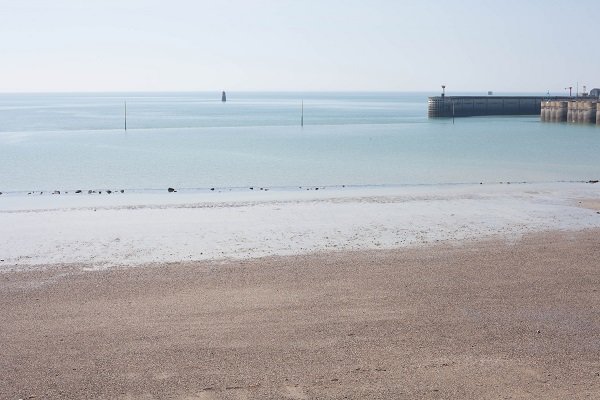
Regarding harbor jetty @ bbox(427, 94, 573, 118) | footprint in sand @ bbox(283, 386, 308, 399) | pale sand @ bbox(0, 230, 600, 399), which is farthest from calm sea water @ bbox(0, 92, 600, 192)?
footprint in sand @ bbox(283, 386, 308, 399)

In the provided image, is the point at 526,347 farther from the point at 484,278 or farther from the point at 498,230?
the point at 498,230

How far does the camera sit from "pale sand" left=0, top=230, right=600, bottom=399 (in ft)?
26.8

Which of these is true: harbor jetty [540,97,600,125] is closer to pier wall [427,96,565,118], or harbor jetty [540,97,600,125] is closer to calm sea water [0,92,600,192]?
calm sea water [0,92,600,192]

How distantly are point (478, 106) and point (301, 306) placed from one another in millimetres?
92152

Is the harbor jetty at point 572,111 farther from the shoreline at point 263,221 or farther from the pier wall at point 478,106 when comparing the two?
the shoreline at point 263,221

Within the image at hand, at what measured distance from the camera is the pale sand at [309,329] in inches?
321

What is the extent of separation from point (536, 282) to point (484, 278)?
87 centimetres

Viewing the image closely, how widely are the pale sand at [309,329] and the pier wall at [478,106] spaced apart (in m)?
83.0

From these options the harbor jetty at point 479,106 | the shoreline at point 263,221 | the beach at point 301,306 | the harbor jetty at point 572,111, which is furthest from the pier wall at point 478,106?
the beach at point 301,306

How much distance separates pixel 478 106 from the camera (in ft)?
325

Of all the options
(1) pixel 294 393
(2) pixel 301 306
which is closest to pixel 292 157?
(2) pixel 301 306

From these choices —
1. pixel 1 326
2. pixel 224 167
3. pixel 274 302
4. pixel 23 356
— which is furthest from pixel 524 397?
pixel 224 167

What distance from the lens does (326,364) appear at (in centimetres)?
873

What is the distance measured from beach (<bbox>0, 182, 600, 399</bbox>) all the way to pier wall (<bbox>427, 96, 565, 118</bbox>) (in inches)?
3049
